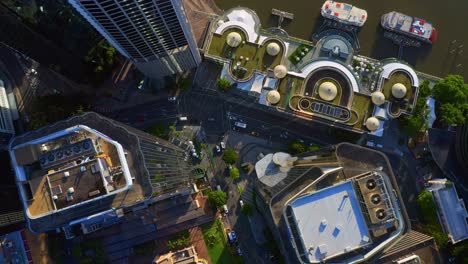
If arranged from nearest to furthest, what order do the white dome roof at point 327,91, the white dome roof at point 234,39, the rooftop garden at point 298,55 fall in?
the white dome roof at point 327,91 → the white dome roof at point 234,39 → the rooftop garden at point 298,55

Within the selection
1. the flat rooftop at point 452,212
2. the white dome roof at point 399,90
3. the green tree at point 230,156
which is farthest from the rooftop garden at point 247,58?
the flat rooftop at point 452,212

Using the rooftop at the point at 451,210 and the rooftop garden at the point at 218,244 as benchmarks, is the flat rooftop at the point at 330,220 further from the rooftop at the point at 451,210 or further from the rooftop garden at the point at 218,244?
the rooftop at the point at 451,210

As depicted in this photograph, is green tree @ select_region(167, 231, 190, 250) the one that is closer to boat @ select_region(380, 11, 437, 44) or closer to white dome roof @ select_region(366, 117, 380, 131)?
white dome roof @ select_region(366, 117, 380, 131)

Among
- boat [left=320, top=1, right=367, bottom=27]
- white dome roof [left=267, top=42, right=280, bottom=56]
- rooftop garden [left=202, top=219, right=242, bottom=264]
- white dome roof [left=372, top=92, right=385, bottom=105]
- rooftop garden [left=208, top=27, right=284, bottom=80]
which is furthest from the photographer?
boat [left=320, top=1, right=367, bottom=27]

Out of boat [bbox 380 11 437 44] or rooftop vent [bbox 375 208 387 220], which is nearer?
rooftop vent [bbox 375 208 387 220]

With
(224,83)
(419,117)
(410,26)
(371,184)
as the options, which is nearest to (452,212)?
(419,117)

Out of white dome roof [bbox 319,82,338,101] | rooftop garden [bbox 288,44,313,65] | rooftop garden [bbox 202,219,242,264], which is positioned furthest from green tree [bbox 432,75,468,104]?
rooftop garden [bbox 202,219,242,264]
